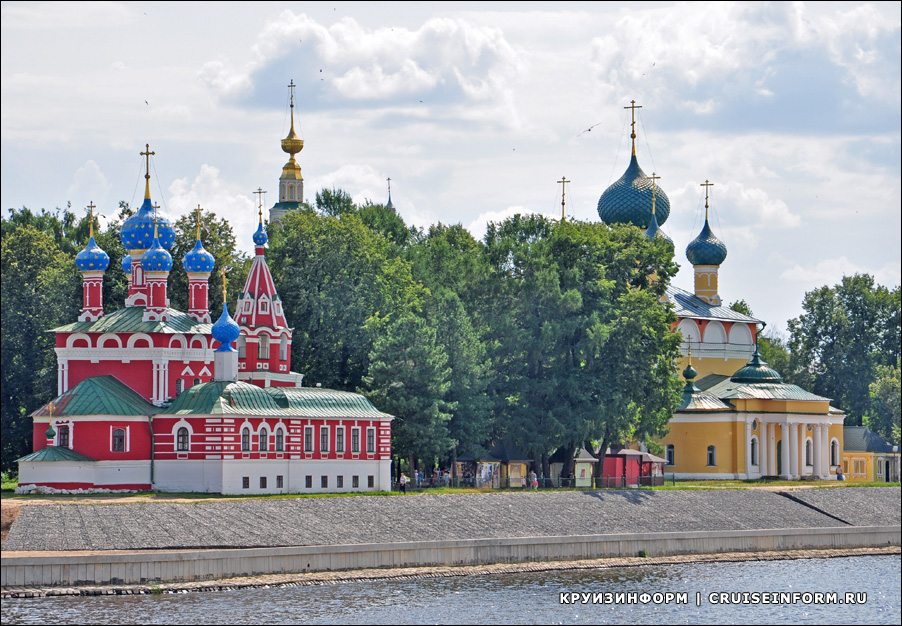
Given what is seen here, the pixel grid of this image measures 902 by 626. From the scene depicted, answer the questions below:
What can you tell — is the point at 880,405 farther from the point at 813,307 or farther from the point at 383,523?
the point at 383,523

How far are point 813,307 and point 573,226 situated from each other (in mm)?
37637

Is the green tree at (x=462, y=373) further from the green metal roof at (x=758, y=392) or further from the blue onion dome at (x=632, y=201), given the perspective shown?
the blue onion dome at (x=632, y=201)

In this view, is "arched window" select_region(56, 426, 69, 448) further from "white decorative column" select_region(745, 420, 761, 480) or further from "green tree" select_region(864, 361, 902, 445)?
"green tree" select_region(864, 361, 902, 445)

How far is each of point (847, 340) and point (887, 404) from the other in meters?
6.50

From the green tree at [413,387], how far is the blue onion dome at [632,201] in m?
27.8

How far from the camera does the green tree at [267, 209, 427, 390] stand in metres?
65.9

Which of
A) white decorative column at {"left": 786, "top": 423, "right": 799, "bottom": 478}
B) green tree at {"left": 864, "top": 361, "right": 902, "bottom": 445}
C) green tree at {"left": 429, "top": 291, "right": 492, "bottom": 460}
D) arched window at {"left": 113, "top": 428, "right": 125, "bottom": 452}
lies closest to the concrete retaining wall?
green tree at {"left": 429, "top": 291, "right": 492, "bottom": 460}

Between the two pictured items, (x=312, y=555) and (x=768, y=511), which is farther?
(x=768, y=511)

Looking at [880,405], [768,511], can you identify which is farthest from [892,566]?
[880,405]

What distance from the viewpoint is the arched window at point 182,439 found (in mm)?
55750

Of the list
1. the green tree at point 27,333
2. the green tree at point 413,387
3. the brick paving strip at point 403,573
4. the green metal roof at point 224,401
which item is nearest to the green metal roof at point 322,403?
the green metal roof at point 224,401

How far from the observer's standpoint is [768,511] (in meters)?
63.7

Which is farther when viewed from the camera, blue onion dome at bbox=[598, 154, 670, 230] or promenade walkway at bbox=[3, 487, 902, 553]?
blue onion dome at bbox=[598, 154, 670, 230]

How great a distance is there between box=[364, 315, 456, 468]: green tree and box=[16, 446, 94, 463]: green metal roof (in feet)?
41.8
